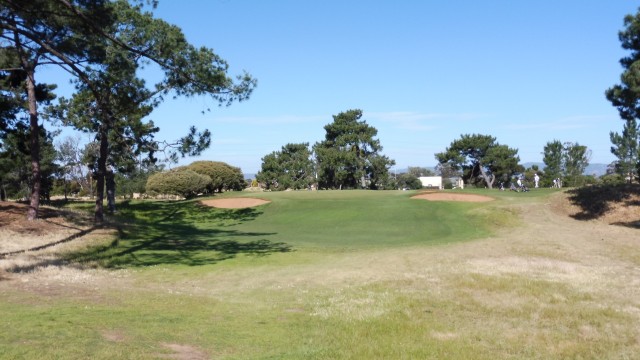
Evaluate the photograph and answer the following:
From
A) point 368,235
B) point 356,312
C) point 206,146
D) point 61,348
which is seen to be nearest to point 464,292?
point 356,312

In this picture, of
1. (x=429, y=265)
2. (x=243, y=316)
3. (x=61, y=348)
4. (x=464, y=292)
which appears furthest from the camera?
(x=429, y=265)

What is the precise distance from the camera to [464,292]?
12.4m

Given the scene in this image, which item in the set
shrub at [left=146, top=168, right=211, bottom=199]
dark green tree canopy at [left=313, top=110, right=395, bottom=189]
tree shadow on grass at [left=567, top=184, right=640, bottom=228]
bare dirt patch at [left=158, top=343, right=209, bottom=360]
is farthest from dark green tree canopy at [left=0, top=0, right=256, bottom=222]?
dark green tree canopy at [left=313, top=110, right=395, bottom=189]

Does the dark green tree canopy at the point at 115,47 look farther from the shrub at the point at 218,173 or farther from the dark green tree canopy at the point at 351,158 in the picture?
the dark green tree canopy at the point at 351,158

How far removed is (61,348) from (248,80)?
13256mm

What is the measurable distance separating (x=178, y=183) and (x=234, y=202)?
44.3 feet

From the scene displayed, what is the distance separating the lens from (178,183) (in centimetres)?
5519

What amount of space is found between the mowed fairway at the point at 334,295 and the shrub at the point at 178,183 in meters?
29.3

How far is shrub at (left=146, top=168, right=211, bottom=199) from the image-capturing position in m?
55.2

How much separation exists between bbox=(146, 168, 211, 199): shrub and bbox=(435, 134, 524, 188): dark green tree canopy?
122 ft

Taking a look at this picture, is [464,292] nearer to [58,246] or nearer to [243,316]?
[243,316]

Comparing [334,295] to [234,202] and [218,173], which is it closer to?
[234,202]

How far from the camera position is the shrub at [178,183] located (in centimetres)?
5525

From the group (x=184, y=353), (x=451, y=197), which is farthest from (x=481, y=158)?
(x=184, y=353)
